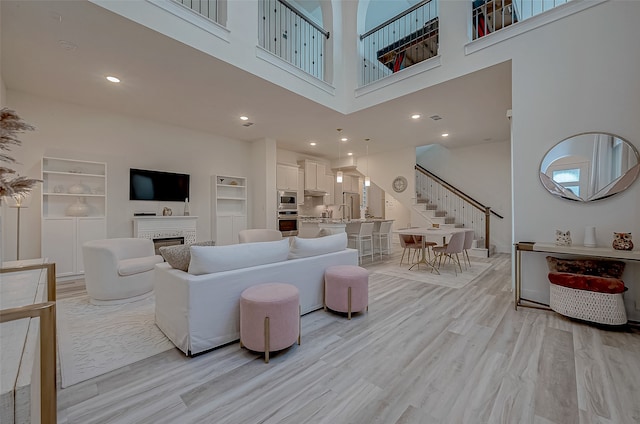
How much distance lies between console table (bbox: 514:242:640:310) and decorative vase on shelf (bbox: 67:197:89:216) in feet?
22.0

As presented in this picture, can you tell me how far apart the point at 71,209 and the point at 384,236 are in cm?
653

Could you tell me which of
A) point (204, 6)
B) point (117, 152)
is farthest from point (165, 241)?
point (204, 6)

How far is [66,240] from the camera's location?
427cm

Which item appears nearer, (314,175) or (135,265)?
(135,265)

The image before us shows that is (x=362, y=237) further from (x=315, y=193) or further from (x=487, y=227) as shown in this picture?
(x=487, y=227)

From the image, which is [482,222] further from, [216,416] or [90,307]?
[90,307]

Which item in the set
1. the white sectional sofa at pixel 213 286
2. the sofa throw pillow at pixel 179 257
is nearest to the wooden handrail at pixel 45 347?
the white sectional sofa at pixel 213 286

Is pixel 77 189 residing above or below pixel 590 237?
above

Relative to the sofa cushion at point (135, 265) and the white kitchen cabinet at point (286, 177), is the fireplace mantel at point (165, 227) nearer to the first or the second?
the sofa cushion at point (135, 265)

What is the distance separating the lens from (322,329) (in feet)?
8.36

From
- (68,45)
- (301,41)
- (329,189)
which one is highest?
(301,41)

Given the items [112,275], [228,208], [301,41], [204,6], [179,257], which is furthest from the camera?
[228,208]

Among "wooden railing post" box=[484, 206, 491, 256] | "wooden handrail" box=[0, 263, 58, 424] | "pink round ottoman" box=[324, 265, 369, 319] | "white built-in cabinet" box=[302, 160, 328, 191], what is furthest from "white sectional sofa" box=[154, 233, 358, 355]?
"wooden railing post" box=[484, 206, 491, 256]

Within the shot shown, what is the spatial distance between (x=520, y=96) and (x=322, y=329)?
3.77 metres
